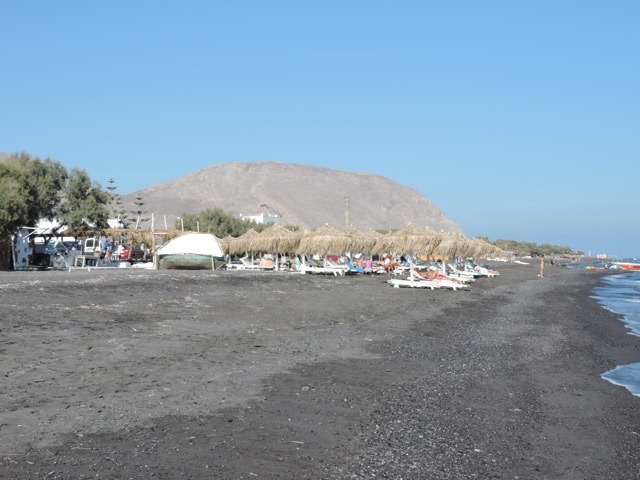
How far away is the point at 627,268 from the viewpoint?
78.6 metres

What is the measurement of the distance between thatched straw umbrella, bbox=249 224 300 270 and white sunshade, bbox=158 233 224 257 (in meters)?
3.15

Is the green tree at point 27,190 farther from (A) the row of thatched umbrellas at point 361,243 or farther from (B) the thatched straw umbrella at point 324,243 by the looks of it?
(B) the thatched straw umbrella at point 324,243

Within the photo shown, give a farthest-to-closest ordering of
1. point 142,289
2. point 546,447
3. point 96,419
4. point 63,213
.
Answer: point 63,213 < point 142,289 < point 546,447 < point 96,419

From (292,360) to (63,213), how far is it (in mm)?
28197

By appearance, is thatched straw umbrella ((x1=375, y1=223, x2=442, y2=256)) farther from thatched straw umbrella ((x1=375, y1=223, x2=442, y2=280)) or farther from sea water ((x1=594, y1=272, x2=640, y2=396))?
sea water ((x1=594, y1=272, x2=640, y2=396))

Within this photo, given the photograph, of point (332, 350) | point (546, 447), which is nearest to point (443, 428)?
point (546, 447)

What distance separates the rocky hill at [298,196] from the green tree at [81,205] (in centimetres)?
8440

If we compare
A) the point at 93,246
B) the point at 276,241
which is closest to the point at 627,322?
the point at 276,241

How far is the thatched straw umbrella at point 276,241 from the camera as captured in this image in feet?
110

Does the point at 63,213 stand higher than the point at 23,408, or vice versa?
the point at 63,213

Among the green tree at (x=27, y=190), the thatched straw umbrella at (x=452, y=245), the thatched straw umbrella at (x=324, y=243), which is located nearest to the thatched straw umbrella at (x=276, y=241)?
the thatched straw umbrella at (x=324, y=243)

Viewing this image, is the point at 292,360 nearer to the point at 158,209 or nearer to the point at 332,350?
the point at 332,350

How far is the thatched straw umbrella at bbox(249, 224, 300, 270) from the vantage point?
1319 inches

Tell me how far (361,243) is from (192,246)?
25.5ft
